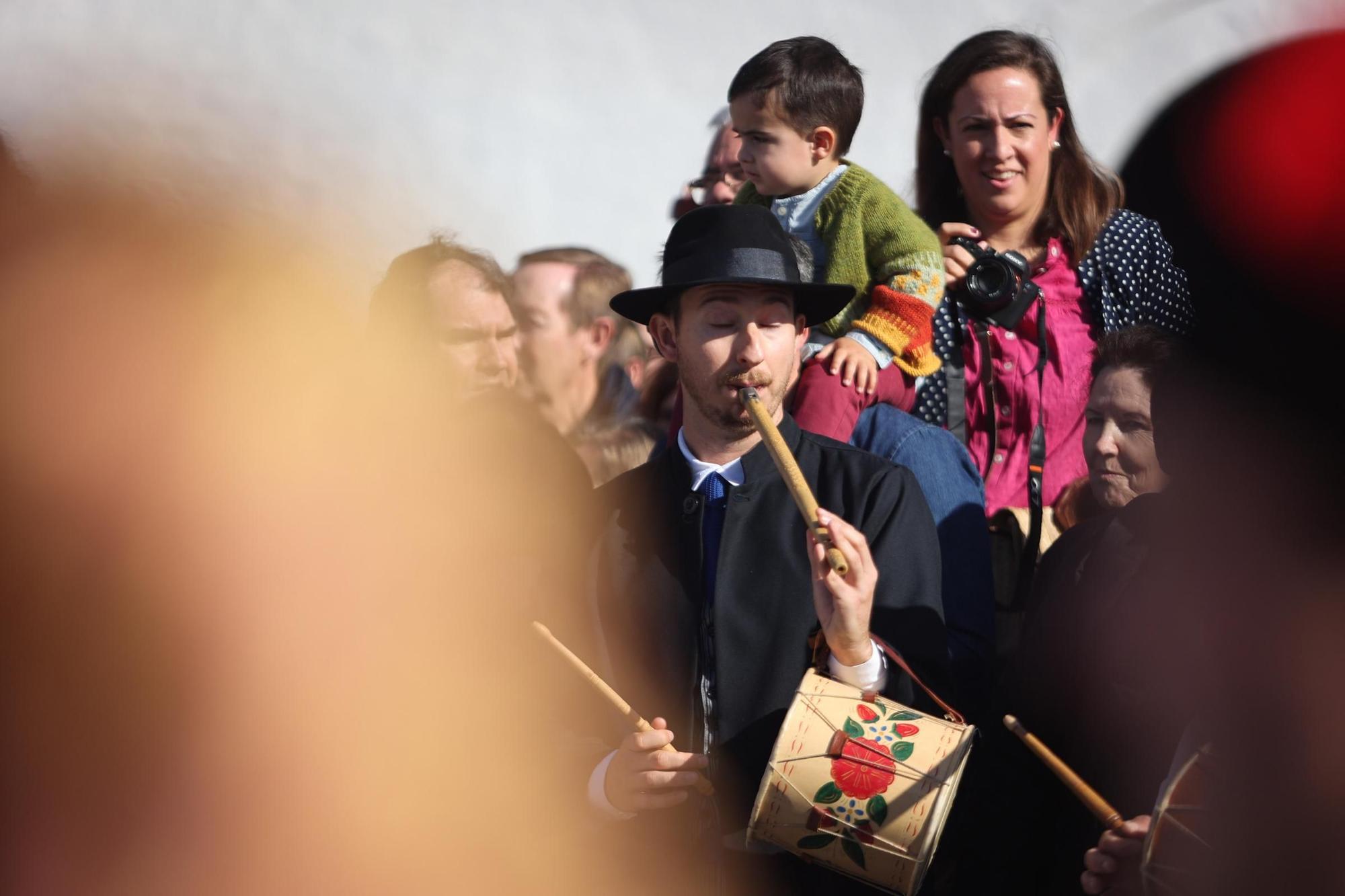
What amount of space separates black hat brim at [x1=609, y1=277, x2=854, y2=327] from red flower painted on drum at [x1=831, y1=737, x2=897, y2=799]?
0.76 metres

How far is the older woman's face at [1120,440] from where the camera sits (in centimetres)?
249

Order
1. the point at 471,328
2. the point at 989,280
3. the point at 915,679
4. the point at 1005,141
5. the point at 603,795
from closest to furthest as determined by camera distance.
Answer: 1. the point at 915,679
2. the point at 603,795
3. the point at 989,280
4. the point at 1005,141
5. the point at 471,328

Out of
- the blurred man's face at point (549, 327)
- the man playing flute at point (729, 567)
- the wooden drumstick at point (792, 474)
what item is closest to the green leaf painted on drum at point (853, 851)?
the man playing flute at point (729, 567)

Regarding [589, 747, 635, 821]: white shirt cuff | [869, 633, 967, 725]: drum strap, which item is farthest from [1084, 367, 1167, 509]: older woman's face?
[589, 747, 635, 821]: white shirt cuff

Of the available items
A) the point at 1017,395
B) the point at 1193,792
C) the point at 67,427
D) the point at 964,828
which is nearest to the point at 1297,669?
the point at 1193,792

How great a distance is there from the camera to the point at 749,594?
2197 mm

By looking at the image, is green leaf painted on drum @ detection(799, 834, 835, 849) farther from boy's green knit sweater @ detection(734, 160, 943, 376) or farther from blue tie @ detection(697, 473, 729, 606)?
boy's green knit sweater @ detection(734, 160, 943, 376)

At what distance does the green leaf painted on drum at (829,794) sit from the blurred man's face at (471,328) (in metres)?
1.39

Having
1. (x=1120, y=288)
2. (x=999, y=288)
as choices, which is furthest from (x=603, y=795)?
(x=1120, y=288)

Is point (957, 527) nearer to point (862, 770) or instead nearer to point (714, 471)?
point (714, 471)

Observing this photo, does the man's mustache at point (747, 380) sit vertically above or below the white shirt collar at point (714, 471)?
above

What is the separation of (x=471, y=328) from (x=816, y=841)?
1630 mm

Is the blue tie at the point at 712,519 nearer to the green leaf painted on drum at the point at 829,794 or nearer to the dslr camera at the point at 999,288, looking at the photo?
the green leaf painted on drum at the point at 829,794

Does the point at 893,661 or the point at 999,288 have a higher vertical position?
the point at 999,288
